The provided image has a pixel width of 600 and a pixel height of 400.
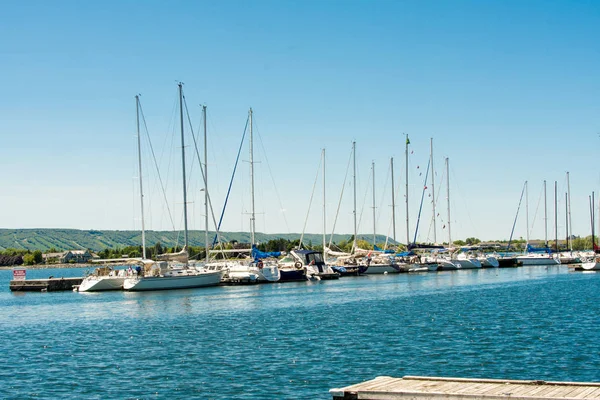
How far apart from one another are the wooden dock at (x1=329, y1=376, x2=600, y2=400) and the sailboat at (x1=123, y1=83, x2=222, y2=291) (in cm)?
6002

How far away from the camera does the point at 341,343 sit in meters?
34.8

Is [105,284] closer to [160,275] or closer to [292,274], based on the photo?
[160,275]

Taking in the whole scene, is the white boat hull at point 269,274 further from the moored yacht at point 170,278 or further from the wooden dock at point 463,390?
the wooden dock at point 463,390

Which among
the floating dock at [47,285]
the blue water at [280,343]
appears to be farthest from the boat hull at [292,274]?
the blue water at [280,343]

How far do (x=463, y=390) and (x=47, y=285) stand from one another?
3111 inches

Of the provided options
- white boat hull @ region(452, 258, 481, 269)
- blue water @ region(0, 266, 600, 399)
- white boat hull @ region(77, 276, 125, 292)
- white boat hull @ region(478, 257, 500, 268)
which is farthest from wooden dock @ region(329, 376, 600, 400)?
white boat hull @ region(478, 257, 500, 268)

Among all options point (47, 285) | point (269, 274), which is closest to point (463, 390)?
Result: point (269, 274)

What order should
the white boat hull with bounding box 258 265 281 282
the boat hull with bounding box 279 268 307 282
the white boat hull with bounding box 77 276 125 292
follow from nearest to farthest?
the white boat hull with bounding box 77 276 125 292 → the white boat hull with bounding box 258 265 281 282 → the boat hull with bounding box 279 268 307 282

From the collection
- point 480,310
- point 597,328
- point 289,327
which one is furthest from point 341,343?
point 480,310

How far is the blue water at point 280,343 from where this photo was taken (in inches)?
1036

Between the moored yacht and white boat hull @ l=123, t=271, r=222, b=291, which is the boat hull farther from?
white boat hull @ l=123, t=271, r=222, b=291

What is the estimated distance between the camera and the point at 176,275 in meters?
77.1

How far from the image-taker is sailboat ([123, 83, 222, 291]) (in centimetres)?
7569

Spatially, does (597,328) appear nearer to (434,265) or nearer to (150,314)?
(150,314)
